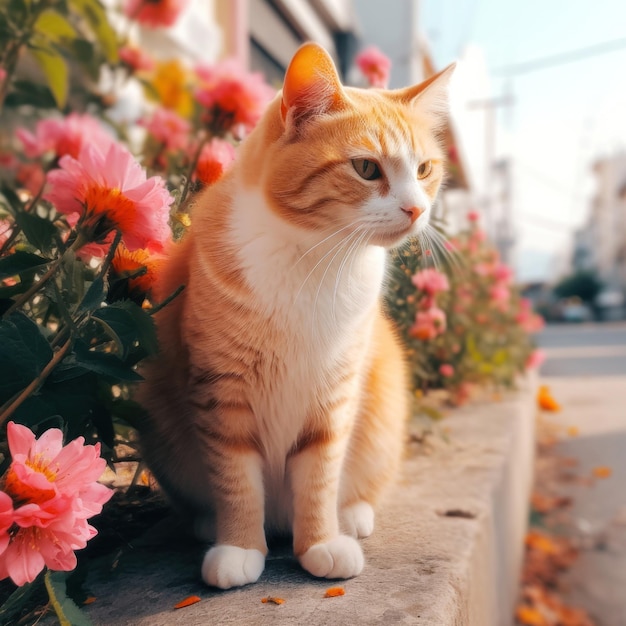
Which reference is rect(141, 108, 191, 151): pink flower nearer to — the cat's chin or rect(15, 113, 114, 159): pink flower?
rect(15, 113, 114, 159): pink flower

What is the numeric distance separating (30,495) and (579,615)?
1893mm

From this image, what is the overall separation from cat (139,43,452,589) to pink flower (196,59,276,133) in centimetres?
60

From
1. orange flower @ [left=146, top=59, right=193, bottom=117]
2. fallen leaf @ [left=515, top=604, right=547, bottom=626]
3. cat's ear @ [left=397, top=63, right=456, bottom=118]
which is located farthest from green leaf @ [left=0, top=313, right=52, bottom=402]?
orange flower @ [left=146, top=59, right=193, bottom=117]

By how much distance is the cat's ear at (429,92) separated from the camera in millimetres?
1231

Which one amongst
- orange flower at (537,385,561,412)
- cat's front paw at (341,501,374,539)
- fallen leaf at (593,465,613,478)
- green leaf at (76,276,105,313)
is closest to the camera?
green leaf at (76,276,105,313)

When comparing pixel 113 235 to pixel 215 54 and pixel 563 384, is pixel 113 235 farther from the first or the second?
pixel 563 384

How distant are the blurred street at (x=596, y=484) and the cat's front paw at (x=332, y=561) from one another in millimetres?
1309

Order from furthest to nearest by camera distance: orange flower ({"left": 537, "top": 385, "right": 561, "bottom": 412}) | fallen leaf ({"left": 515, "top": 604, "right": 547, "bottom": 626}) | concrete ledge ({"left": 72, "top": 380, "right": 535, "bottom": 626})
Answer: orange flower ({"left": 537, "top": 385, "right": 561, "bottom": 412}) → fallen leaf ({"left": 515, "top": 604, "right": 547, "bottom": 626}) → concrete ledge ({"left": 72, "top": 380, "right": 535, "bottom": 626})

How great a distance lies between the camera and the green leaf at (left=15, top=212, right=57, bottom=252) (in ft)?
2.96

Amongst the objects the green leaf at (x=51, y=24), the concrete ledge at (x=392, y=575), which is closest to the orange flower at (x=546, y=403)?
the concrete ledge at (x=392, y=575)

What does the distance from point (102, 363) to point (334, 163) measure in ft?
1.62

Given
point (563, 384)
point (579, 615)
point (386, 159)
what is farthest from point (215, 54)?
point (563, 384)

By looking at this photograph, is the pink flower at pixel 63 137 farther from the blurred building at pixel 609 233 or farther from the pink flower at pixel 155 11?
the blurred building at pixel 609 233

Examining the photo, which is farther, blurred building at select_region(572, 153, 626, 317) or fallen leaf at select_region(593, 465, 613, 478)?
blurred building at select_region(572, 153, 626, 317)
